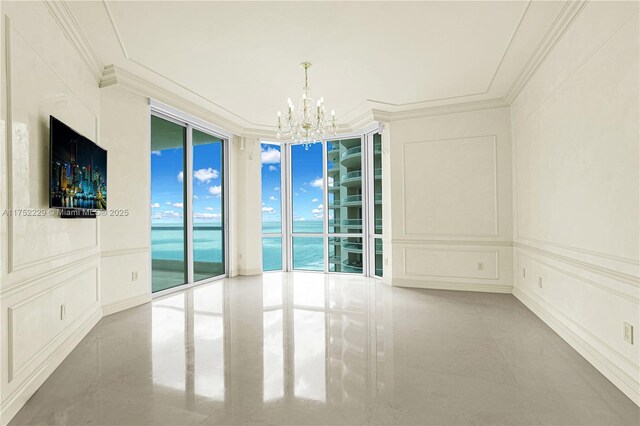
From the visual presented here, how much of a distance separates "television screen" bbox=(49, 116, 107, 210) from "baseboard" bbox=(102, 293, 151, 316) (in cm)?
129

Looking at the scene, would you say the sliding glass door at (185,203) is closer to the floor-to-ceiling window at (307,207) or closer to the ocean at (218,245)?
the ocean at (218,245)

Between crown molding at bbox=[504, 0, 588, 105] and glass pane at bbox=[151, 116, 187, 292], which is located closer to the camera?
crown molding at bbox=[504, 0, 588, 105]

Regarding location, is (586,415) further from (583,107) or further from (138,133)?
(138,133)

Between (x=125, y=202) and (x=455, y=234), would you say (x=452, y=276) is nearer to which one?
(x=455, y=234)

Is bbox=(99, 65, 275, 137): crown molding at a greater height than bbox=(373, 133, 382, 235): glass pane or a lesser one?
greater

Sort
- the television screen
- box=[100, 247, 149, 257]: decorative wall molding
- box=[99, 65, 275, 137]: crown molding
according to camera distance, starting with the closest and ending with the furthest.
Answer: the television screen → box=[99, 65, 275, 137]: crown molding → box=[100, 247, 149, 257]: decorative wall molding

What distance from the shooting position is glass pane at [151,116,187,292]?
4957 millimetres

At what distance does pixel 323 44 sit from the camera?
3303mm

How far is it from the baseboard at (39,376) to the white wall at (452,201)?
4364 millimetres

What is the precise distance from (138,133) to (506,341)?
5.00 meters

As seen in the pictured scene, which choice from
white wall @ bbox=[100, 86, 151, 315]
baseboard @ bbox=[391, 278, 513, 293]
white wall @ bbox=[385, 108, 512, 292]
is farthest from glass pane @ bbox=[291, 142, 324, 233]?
white wall @ bbox=[100, 86, 151, 315]


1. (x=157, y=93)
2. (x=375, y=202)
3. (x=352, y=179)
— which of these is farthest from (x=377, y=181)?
(x=157, y=93)

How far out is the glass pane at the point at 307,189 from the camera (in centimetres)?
684

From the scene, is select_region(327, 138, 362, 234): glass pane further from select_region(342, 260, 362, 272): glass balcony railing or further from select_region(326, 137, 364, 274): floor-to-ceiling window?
select_region(342, 260, 362, 272): glass balcony railing
